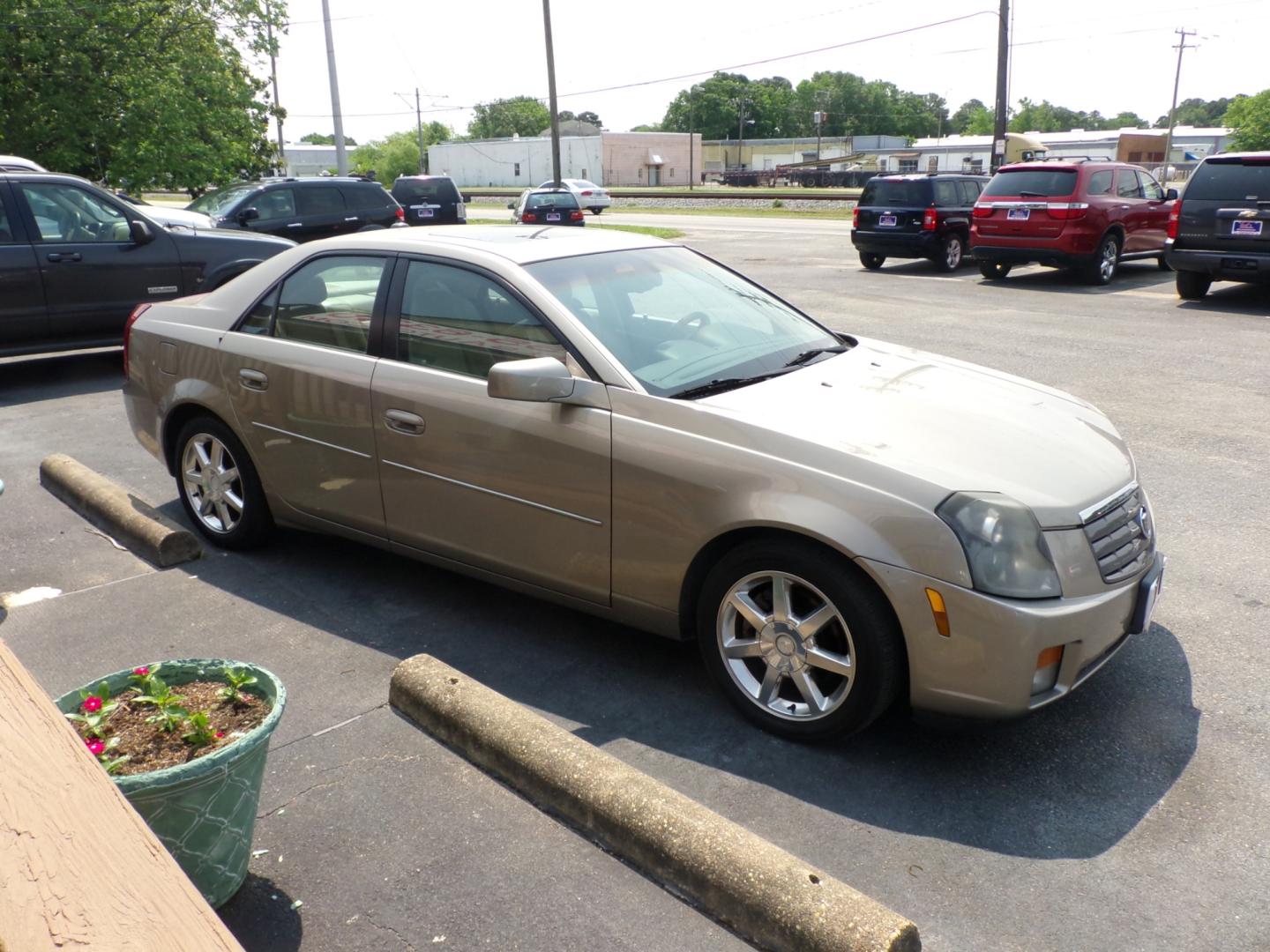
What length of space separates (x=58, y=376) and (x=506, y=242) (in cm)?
752

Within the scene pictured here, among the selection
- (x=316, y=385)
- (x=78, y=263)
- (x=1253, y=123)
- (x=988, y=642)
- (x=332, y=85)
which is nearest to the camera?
(x=988, y=642)

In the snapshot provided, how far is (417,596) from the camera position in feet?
15.8

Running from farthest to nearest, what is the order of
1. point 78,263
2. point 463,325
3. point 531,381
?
point 78,263 < point 463,325 < point 531,381

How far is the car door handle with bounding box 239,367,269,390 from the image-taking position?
4891 millimetres

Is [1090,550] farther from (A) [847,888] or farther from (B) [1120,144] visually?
(B) [1120,144]

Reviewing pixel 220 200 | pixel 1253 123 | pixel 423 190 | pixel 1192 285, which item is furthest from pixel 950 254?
pixel 1253 123

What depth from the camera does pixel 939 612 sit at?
3.15 metres

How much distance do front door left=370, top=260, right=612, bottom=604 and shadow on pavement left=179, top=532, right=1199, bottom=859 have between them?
354 millimetres

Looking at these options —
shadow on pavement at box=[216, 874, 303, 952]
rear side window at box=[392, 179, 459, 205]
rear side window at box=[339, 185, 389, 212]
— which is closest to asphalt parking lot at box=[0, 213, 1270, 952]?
shadow on pavement at box=[216, 874, 303, 952]

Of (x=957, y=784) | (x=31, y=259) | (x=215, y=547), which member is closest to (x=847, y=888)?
(x=957, y=784)

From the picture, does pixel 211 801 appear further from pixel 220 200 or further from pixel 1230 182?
pixel 220 200

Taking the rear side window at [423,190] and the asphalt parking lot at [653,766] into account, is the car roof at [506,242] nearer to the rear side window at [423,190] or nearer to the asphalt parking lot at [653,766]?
the asphalt parking lot at [653,766]

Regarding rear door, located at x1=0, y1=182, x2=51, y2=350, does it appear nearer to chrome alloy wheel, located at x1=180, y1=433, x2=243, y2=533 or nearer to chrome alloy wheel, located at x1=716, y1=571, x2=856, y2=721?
chrome alloy wheel, located at x1=180, y1=433, x2=243, y2=533

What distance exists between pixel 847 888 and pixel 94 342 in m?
9.22
